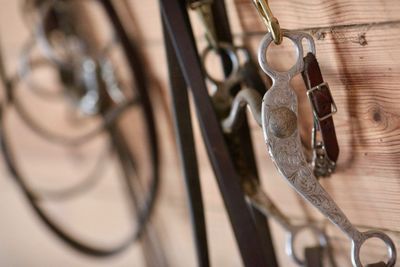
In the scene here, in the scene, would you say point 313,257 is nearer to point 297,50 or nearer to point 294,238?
point 294,238

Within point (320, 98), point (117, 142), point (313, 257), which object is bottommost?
point (313, 257)

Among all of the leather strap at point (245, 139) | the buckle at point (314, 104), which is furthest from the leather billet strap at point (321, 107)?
the leather strap at point (245, 139)

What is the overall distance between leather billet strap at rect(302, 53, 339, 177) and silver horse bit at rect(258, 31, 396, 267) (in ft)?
0.04

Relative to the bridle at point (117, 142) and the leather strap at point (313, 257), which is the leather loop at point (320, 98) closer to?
the leather strap at point (313, 257)

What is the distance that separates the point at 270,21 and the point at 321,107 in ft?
0.31

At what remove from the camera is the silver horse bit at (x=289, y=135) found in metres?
0.51

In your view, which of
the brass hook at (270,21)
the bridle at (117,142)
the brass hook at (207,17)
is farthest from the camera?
the bridle at (117,142)

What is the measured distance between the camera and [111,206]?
1046mm

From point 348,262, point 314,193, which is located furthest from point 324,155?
point 348,262

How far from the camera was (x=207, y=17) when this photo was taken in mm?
620

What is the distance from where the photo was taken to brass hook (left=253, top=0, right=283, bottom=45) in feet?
1.65

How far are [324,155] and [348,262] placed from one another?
177mm

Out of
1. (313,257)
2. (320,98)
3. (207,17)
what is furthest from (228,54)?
(313,257)

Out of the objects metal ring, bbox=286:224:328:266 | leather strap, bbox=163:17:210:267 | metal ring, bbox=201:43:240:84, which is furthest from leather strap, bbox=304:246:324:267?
metal ring, bbox=201:43:240:84
